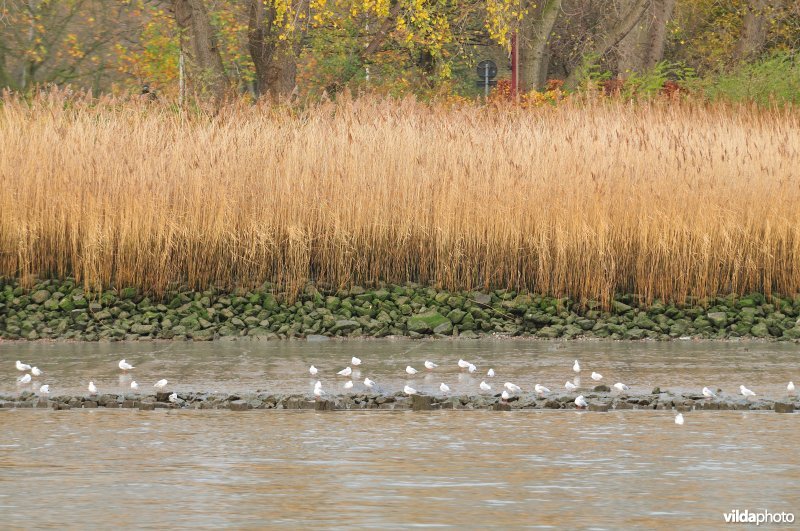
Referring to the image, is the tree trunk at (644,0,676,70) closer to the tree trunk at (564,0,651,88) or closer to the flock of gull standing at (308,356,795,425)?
the tree trunk at (564,0,651,88)

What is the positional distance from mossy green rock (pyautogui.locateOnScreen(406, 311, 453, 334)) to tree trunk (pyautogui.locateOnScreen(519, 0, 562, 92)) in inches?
647

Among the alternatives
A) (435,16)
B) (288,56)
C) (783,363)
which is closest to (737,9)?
(435,16)

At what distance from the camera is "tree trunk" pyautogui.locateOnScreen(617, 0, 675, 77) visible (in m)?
31.2

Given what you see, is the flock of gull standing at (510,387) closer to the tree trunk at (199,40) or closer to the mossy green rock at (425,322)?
the mossy green rock at (425,322)

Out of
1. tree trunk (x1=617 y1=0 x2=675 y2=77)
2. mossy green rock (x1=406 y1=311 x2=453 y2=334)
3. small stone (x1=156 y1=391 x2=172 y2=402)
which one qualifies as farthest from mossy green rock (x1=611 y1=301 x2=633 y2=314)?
tree trunk (x1=617 y1=0 x2=675 y2=77)

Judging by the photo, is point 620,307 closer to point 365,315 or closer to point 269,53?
point 365,315

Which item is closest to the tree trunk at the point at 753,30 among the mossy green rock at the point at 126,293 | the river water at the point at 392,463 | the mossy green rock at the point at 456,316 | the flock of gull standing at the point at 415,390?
the mossy green rock at the point at 456,316

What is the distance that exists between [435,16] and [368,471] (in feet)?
70.8

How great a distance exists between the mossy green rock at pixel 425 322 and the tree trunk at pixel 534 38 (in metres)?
16.4

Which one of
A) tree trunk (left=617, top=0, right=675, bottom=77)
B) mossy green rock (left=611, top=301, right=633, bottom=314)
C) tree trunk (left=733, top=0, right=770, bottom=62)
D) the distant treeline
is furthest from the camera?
tree trunk (left=733, top=0, right=770, bottom=62)

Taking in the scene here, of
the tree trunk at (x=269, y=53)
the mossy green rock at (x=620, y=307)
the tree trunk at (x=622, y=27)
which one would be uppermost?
the tree trunk at (x=622, y=27)

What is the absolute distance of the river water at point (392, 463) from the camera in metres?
5.46

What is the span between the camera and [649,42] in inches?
1312

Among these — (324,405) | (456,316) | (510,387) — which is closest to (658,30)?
(456,316)
